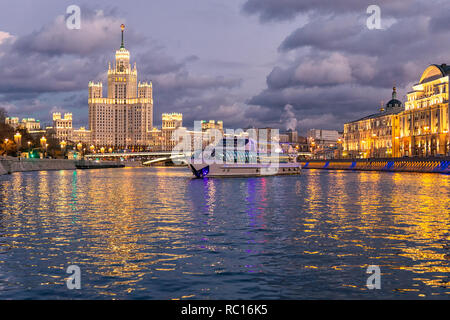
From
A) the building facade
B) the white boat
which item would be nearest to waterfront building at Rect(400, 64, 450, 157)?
the building facade

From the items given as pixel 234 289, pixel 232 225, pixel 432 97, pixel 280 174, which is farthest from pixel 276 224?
pixel 432 97

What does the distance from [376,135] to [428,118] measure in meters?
37.2

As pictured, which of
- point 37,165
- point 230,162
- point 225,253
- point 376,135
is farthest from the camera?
point 376,135

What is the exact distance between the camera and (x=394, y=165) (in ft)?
366

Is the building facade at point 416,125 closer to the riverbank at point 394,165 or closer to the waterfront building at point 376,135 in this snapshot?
the waterfront building at point 376,135

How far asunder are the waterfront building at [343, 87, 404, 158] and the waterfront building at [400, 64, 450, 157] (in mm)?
7906

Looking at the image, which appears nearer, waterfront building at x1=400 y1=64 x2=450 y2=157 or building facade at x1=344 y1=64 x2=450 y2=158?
waterfront building at x1=400 y1=64 x2=450 y2=157

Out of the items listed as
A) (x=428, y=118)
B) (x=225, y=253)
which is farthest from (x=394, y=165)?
(x=225, y=253)

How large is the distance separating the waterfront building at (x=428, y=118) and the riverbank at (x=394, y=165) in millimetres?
16349

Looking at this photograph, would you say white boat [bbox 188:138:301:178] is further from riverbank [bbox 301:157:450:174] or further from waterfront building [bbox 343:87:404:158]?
waterfront building [bbox 343:87:404:158]

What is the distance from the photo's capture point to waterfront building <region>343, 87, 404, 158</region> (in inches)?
6280

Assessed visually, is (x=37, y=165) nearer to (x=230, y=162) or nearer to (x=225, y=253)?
(x=230, y=162)

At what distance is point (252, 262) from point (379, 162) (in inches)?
4473
